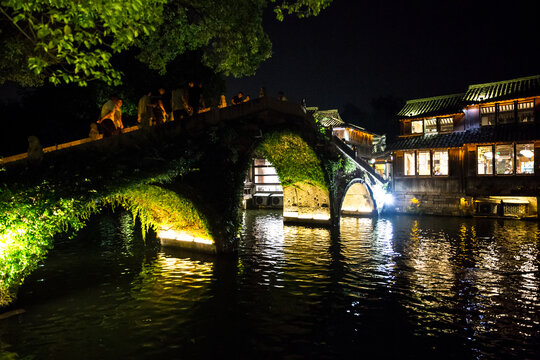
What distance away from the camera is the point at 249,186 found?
41938mm

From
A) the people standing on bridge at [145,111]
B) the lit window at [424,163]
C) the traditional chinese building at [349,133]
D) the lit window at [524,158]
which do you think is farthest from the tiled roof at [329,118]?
the people standing on bridge at [145,111]

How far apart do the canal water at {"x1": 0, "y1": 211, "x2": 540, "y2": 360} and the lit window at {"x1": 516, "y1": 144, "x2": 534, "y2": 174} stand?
14355 millimetres

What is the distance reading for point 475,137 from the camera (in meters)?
31.0

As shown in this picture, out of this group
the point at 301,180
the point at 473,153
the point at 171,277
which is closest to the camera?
the point at 171,277

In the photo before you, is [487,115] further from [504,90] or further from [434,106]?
[434,106]

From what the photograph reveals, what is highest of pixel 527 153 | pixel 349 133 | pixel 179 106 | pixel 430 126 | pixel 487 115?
pixel 349 133

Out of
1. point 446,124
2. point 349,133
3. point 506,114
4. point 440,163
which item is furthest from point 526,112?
point 349,133

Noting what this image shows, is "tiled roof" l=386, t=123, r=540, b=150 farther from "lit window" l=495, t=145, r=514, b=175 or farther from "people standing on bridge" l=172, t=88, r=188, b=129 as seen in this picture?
"people standing on bridge" l=172, t=88, r=188, b=129

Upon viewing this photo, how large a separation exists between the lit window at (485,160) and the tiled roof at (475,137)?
112 cm

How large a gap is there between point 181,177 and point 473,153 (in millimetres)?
27323

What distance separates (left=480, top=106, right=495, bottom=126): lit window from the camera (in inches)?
1236

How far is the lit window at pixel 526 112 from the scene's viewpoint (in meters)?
29.5

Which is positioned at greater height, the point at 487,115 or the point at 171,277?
the point at 487,115

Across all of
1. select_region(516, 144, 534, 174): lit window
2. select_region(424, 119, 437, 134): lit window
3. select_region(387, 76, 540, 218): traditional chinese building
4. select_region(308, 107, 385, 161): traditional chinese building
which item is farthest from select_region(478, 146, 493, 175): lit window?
select_region(308, 107, 385, 161): traditional chinese building
